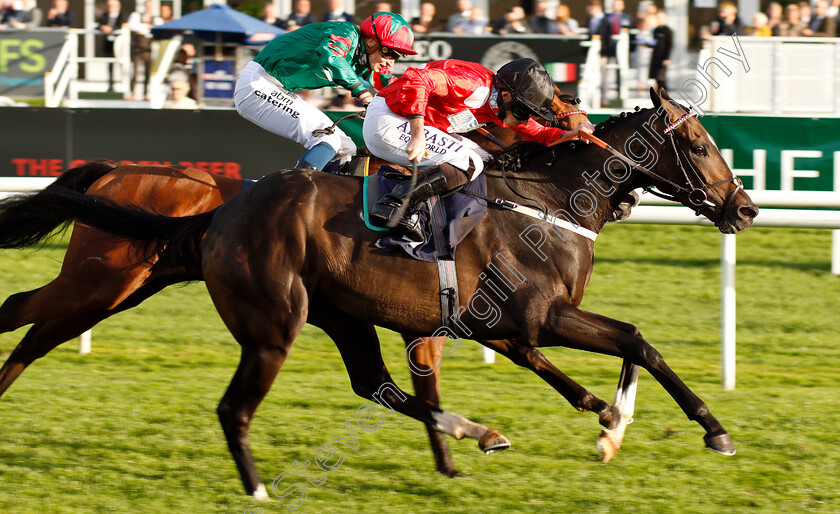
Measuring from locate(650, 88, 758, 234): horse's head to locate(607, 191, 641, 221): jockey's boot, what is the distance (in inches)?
9.3

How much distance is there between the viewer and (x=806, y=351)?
6.84 meters

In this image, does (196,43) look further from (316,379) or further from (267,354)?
(267,354)

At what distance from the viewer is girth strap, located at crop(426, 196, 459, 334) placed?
12.8 ft

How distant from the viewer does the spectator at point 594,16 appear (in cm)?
1047

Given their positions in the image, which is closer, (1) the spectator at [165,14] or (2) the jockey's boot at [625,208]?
(2) the jockey's boot at [625,208]

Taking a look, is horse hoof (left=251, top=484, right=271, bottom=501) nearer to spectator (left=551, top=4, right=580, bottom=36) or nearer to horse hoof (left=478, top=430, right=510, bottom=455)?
horse hoof (left=478, top=430, right=510, bottom=455)

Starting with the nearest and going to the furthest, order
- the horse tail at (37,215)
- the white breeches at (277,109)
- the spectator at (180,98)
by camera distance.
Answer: the horse tail at (37,215)
the white breeches at (277,109)
the spectator at (180,98)

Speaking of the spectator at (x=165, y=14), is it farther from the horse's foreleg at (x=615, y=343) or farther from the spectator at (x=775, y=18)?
the horse's foreleg at (x=615, y=343)

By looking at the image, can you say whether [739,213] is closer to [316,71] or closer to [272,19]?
[316,71]

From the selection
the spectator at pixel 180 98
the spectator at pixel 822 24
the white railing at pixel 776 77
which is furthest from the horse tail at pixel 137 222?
the spectator at pixel 822 24

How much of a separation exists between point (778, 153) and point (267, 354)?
5582 mm

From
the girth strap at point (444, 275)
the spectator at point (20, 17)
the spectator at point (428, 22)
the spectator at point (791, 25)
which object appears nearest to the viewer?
the girth strap at point (444, 275)

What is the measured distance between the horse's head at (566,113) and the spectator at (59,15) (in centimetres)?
836

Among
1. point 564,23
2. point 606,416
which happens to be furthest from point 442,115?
point 564,23
